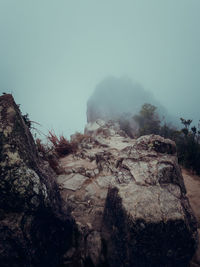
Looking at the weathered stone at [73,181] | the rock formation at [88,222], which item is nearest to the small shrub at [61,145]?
the weathered stone at [73,181]

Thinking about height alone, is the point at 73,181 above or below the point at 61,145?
below

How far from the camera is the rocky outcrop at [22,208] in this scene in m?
1.03

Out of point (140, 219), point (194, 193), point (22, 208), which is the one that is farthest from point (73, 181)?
point (194, 193)

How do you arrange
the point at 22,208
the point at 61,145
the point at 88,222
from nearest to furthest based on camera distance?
1. the point at 22,208
2. the point at 88,222
3. the point at 61,145

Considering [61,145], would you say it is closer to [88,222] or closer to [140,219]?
[88,222]

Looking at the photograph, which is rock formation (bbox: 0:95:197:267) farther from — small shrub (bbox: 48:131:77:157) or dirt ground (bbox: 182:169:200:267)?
small shrub (bbox: 48:131:77:157)

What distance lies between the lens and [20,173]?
1.17 meters

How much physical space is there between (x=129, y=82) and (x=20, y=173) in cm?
3807

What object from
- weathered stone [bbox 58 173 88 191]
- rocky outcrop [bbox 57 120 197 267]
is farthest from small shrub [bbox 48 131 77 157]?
rocky outcrop [bbox 57 120 197 267]

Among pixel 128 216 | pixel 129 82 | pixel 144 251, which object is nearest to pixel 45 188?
pixel 128 216

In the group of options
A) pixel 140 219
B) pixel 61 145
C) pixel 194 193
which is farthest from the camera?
pixel 61 145

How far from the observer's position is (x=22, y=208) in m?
1.13

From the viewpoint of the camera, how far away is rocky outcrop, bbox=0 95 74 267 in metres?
1.03

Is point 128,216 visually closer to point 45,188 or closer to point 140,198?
point 140,198
